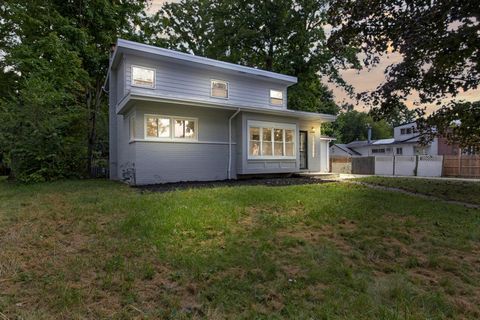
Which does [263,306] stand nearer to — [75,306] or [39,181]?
[75,306]

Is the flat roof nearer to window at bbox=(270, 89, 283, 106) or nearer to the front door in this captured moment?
window at bbox=(270, 89, 283, 106)

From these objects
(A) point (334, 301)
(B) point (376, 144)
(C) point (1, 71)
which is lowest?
(A) point (334, 301)

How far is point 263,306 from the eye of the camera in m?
2.65

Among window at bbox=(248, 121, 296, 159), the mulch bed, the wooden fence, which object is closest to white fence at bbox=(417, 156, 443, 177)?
the wooden fence

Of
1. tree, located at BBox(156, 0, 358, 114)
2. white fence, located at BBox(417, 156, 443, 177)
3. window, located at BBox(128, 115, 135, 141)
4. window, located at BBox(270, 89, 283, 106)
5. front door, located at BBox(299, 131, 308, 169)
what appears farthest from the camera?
tree, located at BBox(156, 0, 358, 114)

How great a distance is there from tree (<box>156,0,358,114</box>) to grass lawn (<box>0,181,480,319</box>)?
17.2 meters

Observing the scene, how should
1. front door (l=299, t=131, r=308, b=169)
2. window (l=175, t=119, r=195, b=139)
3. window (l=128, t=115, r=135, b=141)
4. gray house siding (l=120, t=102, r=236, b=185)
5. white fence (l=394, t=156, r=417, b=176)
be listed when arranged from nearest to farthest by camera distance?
gray house siding (l=120, t=102, r=236, b=185), window (l=128, t=115, r=135, b=141), window (l=175, t=119, r=195, b=139), front door (l=299, t=131, r=308, b=169), white fence (l=394, t=156, r=417, b=176)

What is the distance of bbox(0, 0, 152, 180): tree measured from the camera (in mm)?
11812

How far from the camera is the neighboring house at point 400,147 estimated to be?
92.7ft

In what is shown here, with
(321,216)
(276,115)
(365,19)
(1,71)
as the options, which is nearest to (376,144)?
(276,115)

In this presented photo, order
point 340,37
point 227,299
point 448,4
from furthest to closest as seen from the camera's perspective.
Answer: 1. point 340,37
2. point 448,4
3. point 227,299

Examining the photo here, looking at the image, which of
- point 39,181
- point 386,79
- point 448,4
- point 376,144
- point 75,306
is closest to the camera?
point 75,306

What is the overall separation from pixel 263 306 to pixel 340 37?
9169 millimetres

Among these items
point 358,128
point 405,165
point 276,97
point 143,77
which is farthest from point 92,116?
point 358,128
